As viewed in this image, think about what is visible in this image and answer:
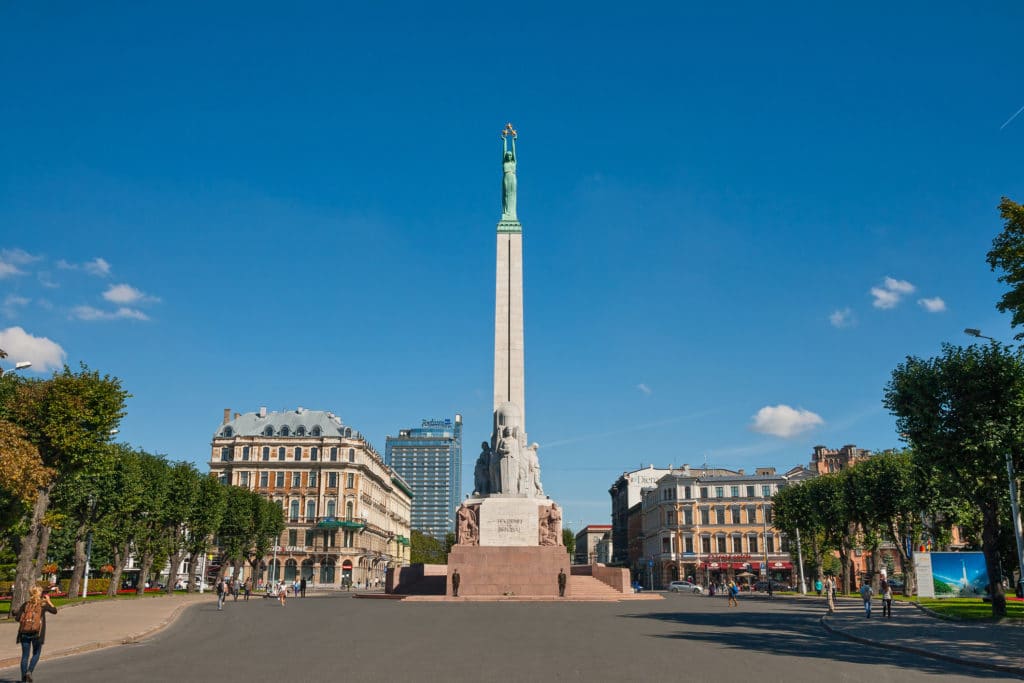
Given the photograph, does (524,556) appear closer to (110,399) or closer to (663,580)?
(110,399)

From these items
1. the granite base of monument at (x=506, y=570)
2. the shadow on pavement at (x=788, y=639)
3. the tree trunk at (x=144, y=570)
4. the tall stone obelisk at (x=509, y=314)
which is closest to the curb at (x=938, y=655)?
the shadow on pavement at (x=788, y=639)

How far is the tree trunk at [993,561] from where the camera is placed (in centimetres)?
3138

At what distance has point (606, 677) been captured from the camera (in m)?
15.7

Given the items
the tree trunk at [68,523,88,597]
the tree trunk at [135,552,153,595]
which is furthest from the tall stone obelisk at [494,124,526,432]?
the tree trunk at [135,552,153,595]

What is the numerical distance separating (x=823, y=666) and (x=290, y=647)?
1329 cm

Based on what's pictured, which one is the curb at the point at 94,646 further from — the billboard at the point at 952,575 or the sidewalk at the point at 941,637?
the billboard at the point at 952,575

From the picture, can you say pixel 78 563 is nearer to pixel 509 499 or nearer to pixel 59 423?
pixel 59 423

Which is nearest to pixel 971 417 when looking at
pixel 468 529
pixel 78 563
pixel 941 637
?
pixel 941 637

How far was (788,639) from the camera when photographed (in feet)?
81.0

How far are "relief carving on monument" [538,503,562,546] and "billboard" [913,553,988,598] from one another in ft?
65.7

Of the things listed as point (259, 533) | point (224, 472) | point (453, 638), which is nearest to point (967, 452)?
point (453, 638)

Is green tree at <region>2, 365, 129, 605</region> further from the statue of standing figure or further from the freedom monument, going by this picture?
the statue of standing figure

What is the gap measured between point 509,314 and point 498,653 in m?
36.4

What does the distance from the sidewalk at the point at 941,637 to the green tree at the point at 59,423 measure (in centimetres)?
3075
